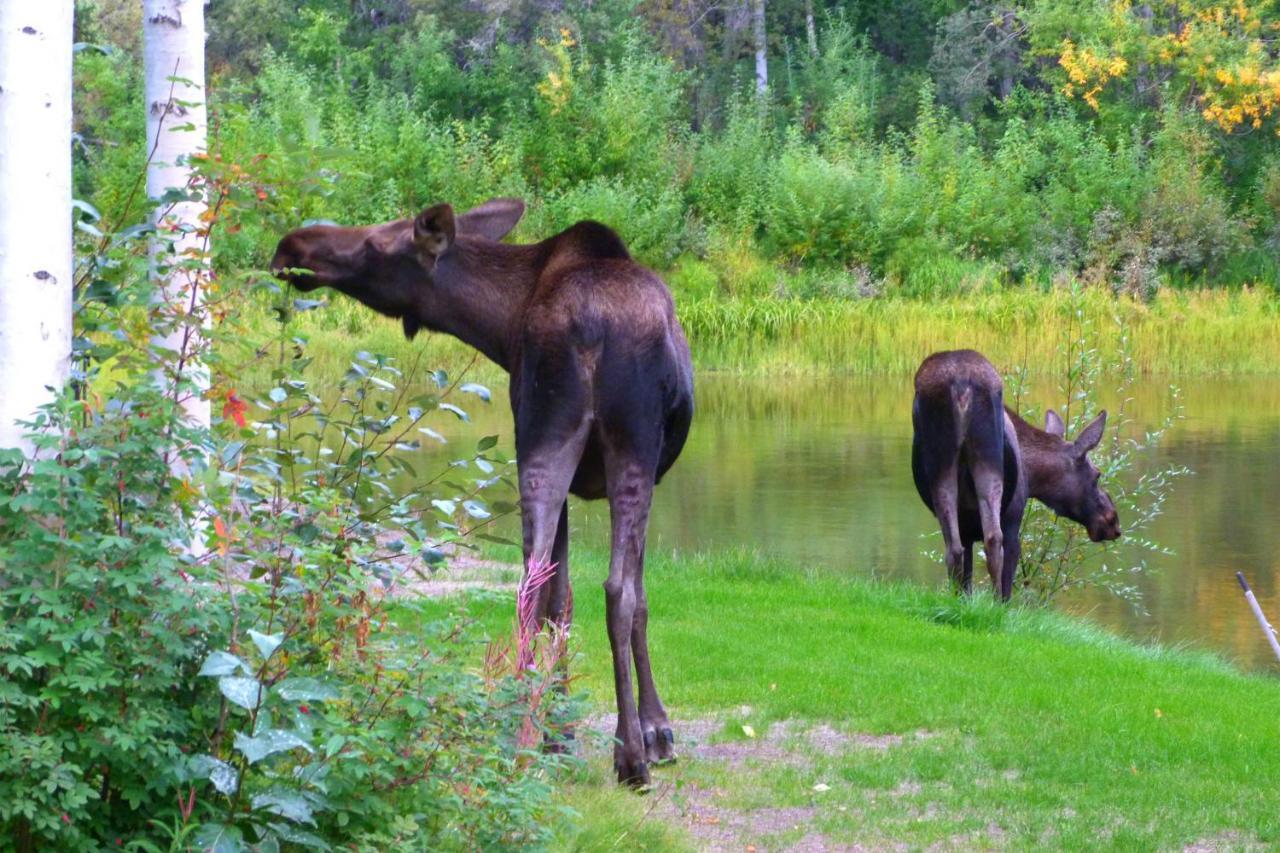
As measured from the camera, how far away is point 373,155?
125 feet

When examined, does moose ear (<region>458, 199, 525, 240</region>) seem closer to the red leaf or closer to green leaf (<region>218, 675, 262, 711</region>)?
the red leaf

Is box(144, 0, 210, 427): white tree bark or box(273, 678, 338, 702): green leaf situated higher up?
box(144, 0, 210, 427): white tree bark

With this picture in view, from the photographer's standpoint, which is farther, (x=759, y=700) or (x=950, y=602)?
(x=950, y=602)

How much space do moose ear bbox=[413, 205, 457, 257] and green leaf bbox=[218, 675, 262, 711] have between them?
314cm

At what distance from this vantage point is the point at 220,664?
3.91 m

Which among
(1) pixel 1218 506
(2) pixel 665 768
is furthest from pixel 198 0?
(1) pixel 1218 506

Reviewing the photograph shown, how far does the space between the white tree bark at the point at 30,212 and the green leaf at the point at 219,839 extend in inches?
44.0

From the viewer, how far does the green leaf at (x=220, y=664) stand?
389cm

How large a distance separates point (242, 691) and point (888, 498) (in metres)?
14.6

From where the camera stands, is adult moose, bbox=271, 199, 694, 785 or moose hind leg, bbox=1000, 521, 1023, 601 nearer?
adult moose, bbox=271, 199, 694, 785

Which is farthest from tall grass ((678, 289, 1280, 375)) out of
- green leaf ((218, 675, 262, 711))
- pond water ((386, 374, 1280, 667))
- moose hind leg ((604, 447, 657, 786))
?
green leaf ((218, 675, 262, 711))

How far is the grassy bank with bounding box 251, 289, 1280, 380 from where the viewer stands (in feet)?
97.7

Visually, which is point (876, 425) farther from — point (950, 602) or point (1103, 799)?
point (1103, 799)

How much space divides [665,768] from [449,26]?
44.6m
